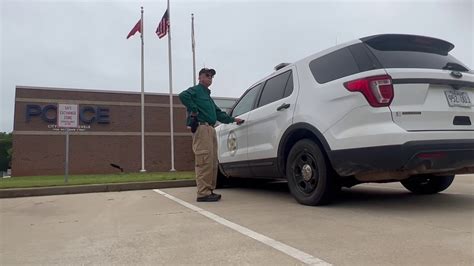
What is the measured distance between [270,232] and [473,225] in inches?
71.6

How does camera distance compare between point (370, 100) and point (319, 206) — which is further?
point (319, 206)

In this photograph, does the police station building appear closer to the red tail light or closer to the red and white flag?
the red and white flag

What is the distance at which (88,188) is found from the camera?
8391 mm

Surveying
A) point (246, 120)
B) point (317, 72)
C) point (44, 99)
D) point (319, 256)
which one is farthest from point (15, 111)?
point (319, 256)

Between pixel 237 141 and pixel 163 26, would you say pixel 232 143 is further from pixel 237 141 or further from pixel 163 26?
pixel 163 26

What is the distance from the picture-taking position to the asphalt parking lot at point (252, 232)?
294cm

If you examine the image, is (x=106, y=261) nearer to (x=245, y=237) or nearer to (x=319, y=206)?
(x=245, y=237)

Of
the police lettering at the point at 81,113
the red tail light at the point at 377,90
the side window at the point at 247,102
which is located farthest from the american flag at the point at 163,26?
the red tail light at the point at 377,90

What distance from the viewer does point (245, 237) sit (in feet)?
11.6

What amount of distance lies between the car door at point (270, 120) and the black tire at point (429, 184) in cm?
186

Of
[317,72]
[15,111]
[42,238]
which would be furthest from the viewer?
[15,111]

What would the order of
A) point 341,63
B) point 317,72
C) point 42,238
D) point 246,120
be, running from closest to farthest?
1. point 42,238
2. point 341,63
3. point 317,72
4. point 246,120

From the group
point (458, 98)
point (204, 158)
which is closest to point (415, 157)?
point (458, 98)

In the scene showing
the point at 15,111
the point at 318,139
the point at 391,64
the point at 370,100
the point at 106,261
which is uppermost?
the point at 15,111
